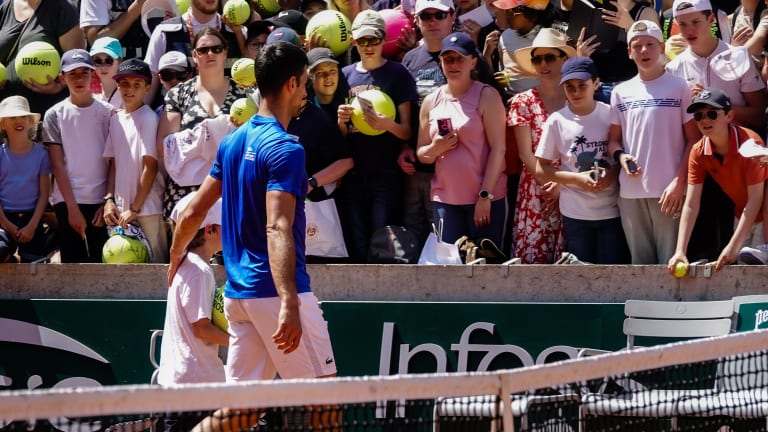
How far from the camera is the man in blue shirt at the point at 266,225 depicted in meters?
6.07

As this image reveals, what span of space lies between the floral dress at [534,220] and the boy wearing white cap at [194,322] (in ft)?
10.2

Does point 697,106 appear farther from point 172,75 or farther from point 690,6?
point 172,75

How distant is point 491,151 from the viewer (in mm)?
9430

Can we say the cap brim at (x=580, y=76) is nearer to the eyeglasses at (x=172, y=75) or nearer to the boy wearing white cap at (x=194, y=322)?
the boy wearing white cap at (x=194, y=322)

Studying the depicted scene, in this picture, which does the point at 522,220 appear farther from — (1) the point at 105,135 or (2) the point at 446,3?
(1) the point at 105,135

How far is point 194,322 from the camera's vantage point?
690cm

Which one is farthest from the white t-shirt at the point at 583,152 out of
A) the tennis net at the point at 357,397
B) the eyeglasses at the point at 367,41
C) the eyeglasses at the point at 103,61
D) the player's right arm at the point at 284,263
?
the eyeglasses at the point at 103,61

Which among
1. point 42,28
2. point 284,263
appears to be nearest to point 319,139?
point 42,28

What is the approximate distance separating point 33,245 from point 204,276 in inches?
151

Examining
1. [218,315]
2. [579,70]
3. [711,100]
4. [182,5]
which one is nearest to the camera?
[218,315]

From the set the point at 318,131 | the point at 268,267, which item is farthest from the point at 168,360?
the point at 318,131

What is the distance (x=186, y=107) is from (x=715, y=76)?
408 centimetres

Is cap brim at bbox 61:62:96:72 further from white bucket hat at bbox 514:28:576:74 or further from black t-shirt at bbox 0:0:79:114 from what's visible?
white bucket hat at bbox 514:28:576:74

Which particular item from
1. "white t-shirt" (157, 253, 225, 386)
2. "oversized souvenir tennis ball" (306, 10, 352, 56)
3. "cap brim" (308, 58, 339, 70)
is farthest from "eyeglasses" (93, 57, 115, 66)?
"white t-shirt" (157, 253, 225, 386)
